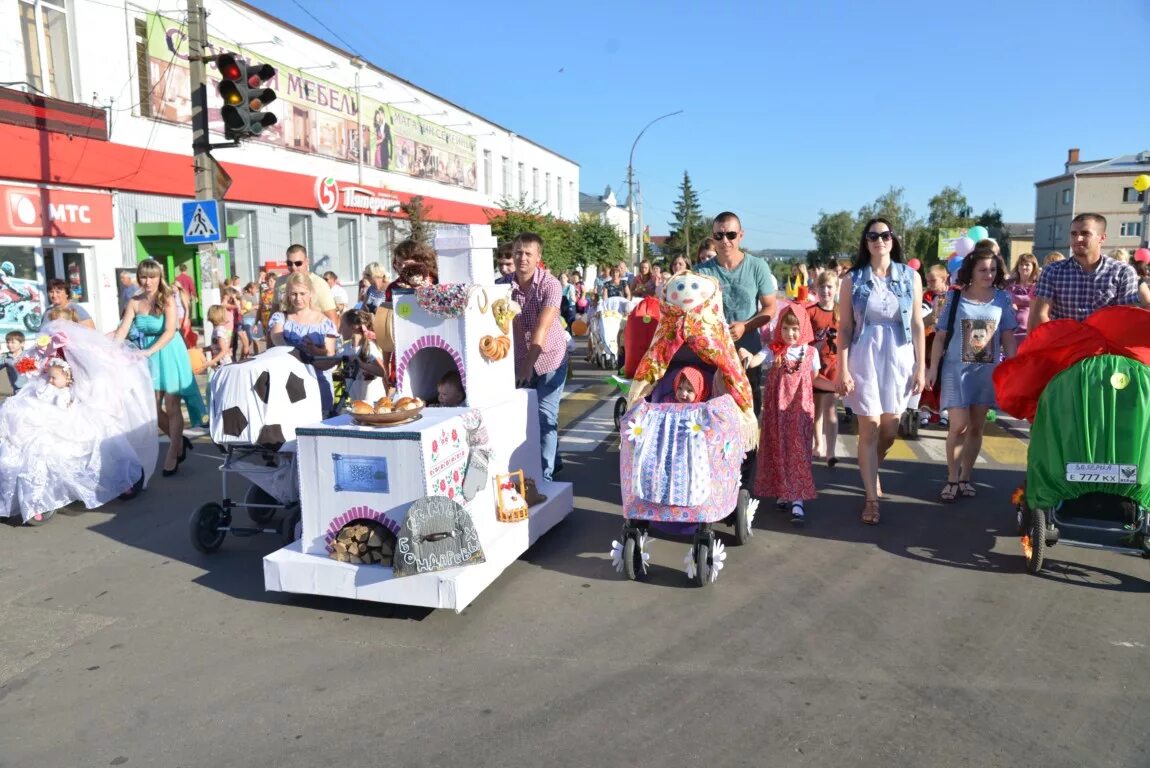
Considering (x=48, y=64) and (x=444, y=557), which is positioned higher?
(x=48, y=64)

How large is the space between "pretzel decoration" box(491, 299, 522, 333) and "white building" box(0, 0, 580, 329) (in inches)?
279

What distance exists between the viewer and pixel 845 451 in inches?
327

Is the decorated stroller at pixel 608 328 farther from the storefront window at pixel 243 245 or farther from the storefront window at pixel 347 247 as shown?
the storefront window at pixel 347 247

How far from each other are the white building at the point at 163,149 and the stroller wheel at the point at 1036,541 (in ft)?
32.7

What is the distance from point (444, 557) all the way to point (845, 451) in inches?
203

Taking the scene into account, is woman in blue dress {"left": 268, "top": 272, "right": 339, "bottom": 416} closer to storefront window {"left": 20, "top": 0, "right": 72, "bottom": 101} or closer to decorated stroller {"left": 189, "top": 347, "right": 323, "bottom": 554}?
decorated stroller {"left": 189, "top": 347, "right": 323, "bottom": 554}

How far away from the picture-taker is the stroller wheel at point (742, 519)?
5.52m

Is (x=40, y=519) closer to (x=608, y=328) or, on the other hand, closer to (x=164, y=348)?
(x=164, y=348)

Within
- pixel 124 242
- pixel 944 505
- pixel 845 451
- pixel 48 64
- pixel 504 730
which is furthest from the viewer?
pixel 124 242

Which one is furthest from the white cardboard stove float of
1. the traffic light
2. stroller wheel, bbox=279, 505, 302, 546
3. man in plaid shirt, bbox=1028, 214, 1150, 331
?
the traffic light

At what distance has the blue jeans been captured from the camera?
6266 millimetres

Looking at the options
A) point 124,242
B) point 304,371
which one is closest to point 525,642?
point 304,371

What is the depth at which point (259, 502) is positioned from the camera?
6.11 metres

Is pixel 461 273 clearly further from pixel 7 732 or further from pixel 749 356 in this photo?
pixel 7 732
